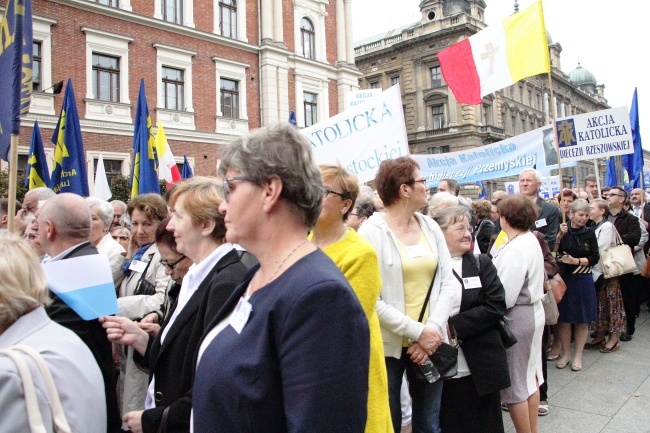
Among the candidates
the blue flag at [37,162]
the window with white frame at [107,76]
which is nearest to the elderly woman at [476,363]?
the blue flag at [37,162]

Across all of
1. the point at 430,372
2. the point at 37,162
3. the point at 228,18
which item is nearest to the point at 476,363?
the point at 430,372

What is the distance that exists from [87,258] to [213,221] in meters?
0.60

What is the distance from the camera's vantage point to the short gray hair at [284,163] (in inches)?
58.5

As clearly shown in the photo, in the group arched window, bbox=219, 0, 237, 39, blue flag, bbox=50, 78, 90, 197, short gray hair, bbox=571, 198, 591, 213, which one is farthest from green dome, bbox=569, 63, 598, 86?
blue flag, bbox=50, 78, 90, 197

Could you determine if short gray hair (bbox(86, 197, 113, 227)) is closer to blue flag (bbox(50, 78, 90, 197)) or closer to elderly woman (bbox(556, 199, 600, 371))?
blue flag (bbox(50, 78, 90, 197))

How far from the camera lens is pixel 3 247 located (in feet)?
6.07

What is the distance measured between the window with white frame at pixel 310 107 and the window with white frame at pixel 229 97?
377cm

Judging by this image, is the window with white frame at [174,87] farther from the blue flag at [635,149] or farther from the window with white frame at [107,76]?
the blue flag at [635,149]

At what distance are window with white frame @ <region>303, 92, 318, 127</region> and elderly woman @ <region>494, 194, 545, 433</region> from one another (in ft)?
73.3

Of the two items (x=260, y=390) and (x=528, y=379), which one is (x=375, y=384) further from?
(x=528, y=379)

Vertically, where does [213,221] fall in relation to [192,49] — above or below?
below

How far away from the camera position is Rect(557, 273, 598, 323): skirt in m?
5.70

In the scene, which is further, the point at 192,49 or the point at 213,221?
the point at 192,49

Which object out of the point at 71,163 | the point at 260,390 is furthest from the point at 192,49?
the point at 260,390
